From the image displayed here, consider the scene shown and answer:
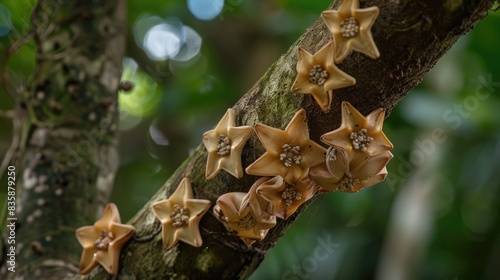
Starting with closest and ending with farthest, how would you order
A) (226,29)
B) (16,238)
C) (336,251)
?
(16,238)
(336,251)
(226,29)

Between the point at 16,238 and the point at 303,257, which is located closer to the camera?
the point at 16,238

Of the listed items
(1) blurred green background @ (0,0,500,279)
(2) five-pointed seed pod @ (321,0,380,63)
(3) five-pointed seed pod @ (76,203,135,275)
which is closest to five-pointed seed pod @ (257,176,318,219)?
(2) five-pointed seed pod @ (321,0,380,63)

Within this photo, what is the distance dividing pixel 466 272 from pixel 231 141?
154 centimetres

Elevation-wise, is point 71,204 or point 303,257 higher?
point 71,204

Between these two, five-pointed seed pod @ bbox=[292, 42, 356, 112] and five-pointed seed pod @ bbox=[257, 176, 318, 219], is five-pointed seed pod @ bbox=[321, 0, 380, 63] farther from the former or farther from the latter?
five-pointed seed pod @ bbox=[257, 176, 318, 219]

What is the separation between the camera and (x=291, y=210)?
2.06ft

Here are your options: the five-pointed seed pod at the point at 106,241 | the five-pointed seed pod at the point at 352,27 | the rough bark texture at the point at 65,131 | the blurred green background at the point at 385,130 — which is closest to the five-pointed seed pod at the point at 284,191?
the five-pointed seed pod at the point at 352,27

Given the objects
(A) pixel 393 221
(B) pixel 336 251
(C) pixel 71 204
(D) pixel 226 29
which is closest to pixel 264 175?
(C) pixel 71 204

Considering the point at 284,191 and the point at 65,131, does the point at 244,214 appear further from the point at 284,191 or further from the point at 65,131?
the point at 65,131

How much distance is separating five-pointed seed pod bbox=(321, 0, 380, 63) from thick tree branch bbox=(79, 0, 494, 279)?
0.07ft

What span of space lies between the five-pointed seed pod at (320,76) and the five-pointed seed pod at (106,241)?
325mm

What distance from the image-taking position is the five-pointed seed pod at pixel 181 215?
68 centimetres

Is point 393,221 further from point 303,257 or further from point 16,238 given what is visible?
point 16,238

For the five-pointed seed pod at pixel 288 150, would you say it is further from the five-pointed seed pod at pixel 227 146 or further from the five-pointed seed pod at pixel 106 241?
the five-pointed seed pod at pixel 106 241
